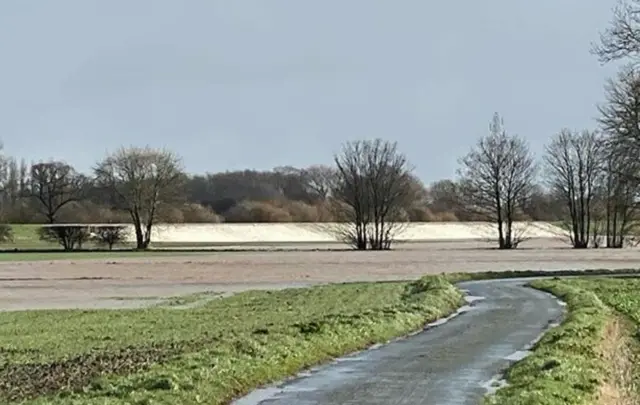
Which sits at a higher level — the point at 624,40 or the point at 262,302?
the point at 624,40

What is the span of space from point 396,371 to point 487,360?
2762mm

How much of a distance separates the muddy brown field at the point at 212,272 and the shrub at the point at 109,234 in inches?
1403

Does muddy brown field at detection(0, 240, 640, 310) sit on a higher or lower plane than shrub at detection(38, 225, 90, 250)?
lower

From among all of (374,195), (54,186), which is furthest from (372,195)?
(54,186)

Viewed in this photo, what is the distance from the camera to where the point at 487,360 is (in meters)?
20.2

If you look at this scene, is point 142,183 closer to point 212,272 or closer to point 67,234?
point 67,234

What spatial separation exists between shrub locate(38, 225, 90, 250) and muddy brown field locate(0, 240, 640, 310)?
37354mm

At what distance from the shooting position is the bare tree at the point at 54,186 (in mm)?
148750

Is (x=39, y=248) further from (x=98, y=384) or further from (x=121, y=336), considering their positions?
(x=98, y=384)

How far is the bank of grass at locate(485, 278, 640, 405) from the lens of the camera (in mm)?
14664

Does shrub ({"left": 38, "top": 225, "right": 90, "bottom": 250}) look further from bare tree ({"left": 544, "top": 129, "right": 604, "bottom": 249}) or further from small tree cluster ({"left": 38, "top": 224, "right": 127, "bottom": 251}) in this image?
bare tree ({"left": 544, "top": 129, "right": 604, "bottom": 249})

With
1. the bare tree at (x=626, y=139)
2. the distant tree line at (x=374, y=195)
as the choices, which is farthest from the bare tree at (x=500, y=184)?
the bare tree at (x=626, y=139)

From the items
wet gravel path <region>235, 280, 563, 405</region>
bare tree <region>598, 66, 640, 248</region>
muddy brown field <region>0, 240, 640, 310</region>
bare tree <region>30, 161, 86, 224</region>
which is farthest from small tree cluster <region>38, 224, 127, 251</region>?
wet gravel path <region>235, 280, 563, 405</region>

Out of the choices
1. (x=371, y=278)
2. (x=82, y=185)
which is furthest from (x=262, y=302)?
(x=82, y=185)
